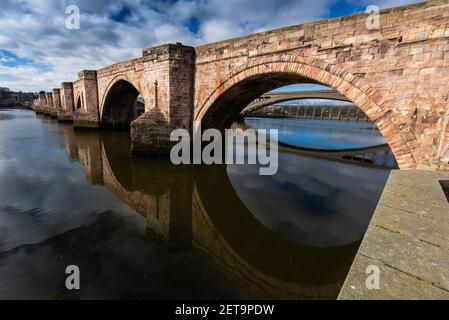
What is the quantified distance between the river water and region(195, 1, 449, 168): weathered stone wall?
7.02ft

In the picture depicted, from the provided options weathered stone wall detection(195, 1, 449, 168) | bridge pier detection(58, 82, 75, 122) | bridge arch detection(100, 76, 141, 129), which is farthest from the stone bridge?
bridge pier detection(58, 82, 75, 122)

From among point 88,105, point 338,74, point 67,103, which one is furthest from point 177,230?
point 67,103

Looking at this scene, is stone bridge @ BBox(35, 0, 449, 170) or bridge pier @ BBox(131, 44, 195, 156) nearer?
stone bridge @ BBox(35, 0, 449, 170)

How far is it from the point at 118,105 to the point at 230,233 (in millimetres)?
20128

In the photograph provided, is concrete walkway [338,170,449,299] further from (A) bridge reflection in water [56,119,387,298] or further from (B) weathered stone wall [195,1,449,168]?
(B) weathered stone wall [195,1,449,168]

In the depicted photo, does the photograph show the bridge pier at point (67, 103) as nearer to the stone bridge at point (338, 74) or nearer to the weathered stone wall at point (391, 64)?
the stone bridge at point (338, 74)

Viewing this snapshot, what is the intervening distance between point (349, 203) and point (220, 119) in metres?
8.00

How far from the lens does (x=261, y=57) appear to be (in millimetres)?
8086

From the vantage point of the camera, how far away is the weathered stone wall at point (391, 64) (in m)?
5.02

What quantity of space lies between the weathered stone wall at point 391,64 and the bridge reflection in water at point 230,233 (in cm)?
215

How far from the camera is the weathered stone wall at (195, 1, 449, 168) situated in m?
5.02

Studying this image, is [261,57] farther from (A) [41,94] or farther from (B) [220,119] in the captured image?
(A) [41,94]

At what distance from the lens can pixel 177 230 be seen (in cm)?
459

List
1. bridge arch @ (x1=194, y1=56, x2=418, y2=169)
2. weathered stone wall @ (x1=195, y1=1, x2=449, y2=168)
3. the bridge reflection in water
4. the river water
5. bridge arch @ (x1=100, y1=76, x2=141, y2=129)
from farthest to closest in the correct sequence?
1. bridge arch @ (x1=100, y1=76, x2=141, y2=129)
2. bridge arch @ (x1=194, y1=56, x2=418, y2=169)
3. weathered stone wall @ (x1=195, y1=1, x2=449, y2=168)
4. the bridge reflection in water
5. the river water
